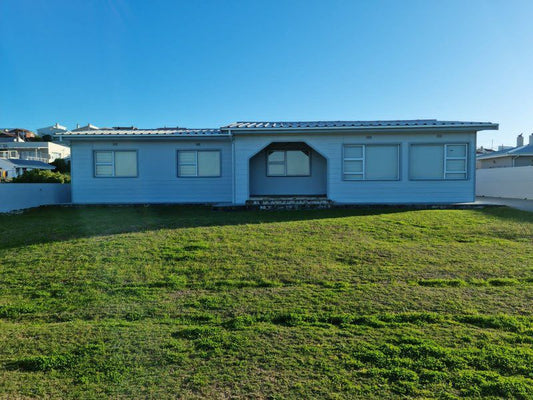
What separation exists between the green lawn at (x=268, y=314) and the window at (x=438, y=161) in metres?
5.07

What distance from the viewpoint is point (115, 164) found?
14.0 metres

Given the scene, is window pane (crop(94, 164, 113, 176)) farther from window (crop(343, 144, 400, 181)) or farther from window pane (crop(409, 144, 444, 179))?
window pane (crop(409, 144, 444, 179))

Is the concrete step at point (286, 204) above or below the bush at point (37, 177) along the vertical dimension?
below

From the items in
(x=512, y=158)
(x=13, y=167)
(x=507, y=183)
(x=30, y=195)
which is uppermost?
(x=13, y=167)

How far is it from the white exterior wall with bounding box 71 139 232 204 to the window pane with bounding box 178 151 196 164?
8.0 inches

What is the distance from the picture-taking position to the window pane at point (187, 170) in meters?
14.0

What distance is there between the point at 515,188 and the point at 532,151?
9.36 metres

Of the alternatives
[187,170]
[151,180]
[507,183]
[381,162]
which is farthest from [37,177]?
[507,183]

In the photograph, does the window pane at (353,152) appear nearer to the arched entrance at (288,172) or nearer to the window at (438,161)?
the window at (438,161)

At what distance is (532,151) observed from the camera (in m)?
24.1

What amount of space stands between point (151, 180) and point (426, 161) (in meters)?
11.0

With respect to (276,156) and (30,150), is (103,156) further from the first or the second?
(30,150)

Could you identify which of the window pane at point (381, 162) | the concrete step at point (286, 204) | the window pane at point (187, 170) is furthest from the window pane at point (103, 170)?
the window pane at point (381, 162)

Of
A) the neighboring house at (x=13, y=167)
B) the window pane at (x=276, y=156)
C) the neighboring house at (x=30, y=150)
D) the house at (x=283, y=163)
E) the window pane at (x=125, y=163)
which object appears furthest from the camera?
the neighboring house at (x=30, y=150)
